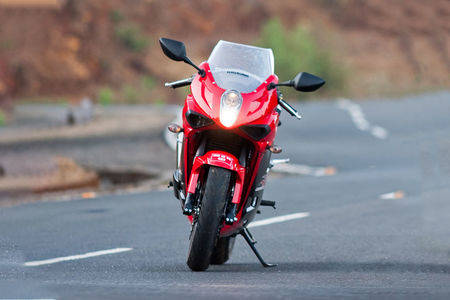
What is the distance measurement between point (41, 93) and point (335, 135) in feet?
76.5

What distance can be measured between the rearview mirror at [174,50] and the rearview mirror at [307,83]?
0.93m

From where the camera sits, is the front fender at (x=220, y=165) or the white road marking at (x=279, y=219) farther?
the white road marking at (x=279, y=219)

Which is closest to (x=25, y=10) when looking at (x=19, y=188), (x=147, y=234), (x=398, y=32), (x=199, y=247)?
(x=398, y=32)

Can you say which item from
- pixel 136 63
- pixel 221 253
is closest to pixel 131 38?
pixel 136 63

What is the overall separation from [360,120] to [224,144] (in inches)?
1067

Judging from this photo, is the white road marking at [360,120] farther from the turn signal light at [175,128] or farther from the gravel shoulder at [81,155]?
the turn signal light at [175,128]

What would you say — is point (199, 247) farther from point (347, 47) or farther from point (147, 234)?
point (347, 47)

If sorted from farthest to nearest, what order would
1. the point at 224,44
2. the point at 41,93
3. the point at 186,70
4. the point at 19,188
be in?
the point at 186,70
the point at 41,93
the point at 19,188
the point at 224,44

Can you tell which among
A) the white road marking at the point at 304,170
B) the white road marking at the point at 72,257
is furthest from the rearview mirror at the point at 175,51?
the white road marking at the point at 304,170

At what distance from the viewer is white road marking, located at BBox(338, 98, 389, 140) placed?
31237 mm

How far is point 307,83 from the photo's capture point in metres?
9.03

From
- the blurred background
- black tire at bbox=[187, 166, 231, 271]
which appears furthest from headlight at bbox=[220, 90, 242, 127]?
the blurred background

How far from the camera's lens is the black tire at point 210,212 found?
8656mm

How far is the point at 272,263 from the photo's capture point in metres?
10.2
